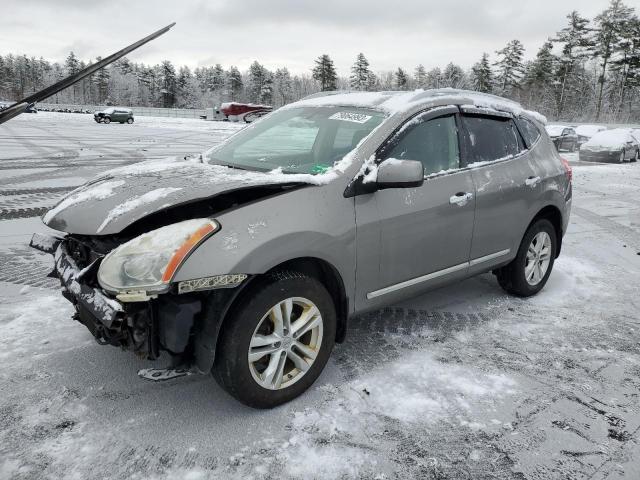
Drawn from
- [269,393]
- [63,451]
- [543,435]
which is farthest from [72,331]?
[543,435]

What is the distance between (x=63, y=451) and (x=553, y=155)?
4.54 meters

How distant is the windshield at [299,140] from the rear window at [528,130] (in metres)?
1.77

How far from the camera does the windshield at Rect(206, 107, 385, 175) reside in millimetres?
3299

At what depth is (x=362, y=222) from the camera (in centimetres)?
299

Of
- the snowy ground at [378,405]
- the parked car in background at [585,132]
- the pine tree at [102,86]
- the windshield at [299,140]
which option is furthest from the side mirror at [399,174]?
the pine tree at [102,86]

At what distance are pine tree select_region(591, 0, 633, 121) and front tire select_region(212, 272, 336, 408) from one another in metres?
64.6

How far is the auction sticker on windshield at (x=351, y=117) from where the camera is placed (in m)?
3.48

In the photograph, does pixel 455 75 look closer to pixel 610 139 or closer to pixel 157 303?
pixel 610 139

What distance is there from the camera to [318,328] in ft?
9.52

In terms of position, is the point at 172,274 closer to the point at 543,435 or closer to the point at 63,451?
the point at 63,451

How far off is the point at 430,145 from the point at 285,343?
1732mm

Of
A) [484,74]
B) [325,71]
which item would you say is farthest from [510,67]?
[325,71]

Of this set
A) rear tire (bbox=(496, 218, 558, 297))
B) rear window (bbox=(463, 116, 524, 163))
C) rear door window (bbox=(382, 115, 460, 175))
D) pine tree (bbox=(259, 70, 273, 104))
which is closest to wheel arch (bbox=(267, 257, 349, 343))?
rear door window (bbox=(382, 115, 460, 175))

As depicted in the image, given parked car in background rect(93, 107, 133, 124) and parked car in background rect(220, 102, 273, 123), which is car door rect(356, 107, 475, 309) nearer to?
parked car in background rect(93, 107, 133, 124)
